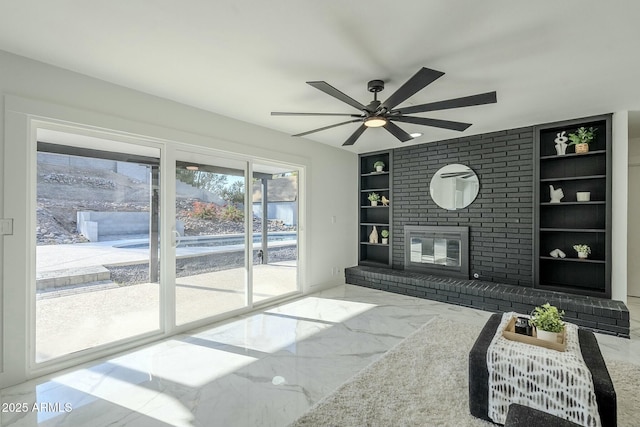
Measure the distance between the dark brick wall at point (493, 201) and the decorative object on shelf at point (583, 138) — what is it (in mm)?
477

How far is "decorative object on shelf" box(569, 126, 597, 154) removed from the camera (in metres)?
3.80

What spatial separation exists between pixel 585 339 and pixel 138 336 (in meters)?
3.73

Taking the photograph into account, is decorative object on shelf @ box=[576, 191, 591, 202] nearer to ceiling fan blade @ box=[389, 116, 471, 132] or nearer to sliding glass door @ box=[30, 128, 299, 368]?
ceiling fan blade @ box=[389, 116, 471, 132]

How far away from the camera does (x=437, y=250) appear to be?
196 inches

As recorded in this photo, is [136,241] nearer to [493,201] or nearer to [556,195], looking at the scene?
[493,201]

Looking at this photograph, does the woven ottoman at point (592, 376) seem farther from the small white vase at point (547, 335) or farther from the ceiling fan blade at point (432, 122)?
the ceiling fan blade at point (432, 122)

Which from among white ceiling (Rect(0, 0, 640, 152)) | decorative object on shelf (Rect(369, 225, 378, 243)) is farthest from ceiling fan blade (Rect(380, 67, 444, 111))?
decorative object on shelf (Rect(369, 225, 378, 243))

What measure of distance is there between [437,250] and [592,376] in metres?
3.34

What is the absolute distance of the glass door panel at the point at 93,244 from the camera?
259 cm

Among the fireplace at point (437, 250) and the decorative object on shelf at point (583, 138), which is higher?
the decorative object on shelf at point (583, 138)

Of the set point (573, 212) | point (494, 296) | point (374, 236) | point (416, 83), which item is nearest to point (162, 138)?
point (416, 83)

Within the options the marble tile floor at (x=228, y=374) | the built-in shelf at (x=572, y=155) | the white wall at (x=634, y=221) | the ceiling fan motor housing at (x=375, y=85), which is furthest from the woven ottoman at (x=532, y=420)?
the white wall at (x=634, y=221)

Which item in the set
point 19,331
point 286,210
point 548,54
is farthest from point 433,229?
point 19,331

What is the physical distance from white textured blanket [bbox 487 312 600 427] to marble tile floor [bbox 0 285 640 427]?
1061mm
